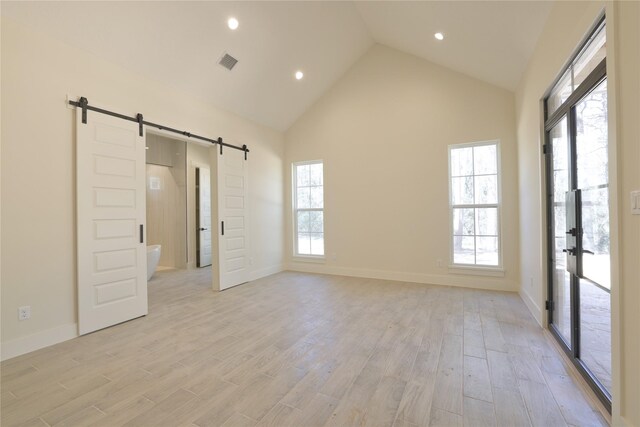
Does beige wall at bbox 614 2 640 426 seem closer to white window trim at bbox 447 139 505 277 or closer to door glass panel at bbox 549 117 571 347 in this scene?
door glass panel at bbox 549 117 571 347

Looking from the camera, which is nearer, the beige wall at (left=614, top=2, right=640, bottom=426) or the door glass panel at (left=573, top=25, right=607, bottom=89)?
the beige wall at (left=614, top=2, right=640, bottom=426)

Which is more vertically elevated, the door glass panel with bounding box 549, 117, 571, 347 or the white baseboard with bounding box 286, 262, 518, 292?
the door glass panel with bounding box 549, 117, 571, 347

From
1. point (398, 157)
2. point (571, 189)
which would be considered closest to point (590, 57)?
point (571, 189)

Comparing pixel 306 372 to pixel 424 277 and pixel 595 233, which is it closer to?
pixel 595 233

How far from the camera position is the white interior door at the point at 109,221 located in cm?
288

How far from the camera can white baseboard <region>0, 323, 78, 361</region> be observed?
7.85ft

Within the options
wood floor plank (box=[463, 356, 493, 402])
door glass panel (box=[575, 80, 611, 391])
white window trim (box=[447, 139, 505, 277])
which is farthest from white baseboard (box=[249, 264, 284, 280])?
door glass panel (box=[575, 80, 611, 391])

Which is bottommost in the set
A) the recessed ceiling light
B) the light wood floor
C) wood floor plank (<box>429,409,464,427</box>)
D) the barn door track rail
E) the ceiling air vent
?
the light wood floor

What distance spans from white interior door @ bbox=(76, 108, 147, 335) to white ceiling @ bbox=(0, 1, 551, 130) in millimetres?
815

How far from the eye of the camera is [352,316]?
3.25 meters

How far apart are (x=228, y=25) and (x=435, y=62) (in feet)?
10.5

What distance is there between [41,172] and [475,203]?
537 centimetres

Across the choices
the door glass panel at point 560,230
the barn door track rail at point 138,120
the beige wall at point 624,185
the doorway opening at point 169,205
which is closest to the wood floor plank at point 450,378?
the beige wall at point 624,185

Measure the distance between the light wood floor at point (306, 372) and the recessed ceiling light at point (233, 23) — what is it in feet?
11.5
